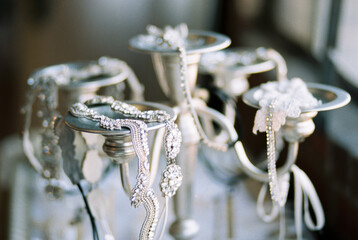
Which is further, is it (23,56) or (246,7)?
(23,56)

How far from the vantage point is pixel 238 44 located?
6.79 feet

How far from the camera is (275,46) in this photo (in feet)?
5.60

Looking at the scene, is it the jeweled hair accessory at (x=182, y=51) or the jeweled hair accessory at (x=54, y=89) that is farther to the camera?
the jeweled hair accessory at (x=54, y=89)

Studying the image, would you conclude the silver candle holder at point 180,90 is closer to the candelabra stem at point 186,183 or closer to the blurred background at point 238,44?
the candelabra stem at point 186,183

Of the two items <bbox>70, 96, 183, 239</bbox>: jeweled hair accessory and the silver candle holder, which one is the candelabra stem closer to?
the silver candle holder

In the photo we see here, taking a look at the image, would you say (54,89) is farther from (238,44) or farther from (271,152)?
(238,44)

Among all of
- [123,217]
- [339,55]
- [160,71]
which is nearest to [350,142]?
[339,55]

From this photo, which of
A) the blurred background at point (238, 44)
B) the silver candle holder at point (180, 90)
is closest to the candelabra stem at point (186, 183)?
the silver candle holder at point (180, 90)

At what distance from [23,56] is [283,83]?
173 centimetres

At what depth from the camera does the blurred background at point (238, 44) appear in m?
1.12

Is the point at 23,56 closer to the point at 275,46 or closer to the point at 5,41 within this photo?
the point at 5,41

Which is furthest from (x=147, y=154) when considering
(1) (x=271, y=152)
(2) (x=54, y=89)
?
(2) (x=54, y=89)

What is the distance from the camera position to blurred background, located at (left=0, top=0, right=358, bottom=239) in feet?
3.66

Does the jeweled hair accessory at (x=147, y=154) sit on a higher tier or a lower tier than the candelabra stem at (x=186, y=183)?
higher
